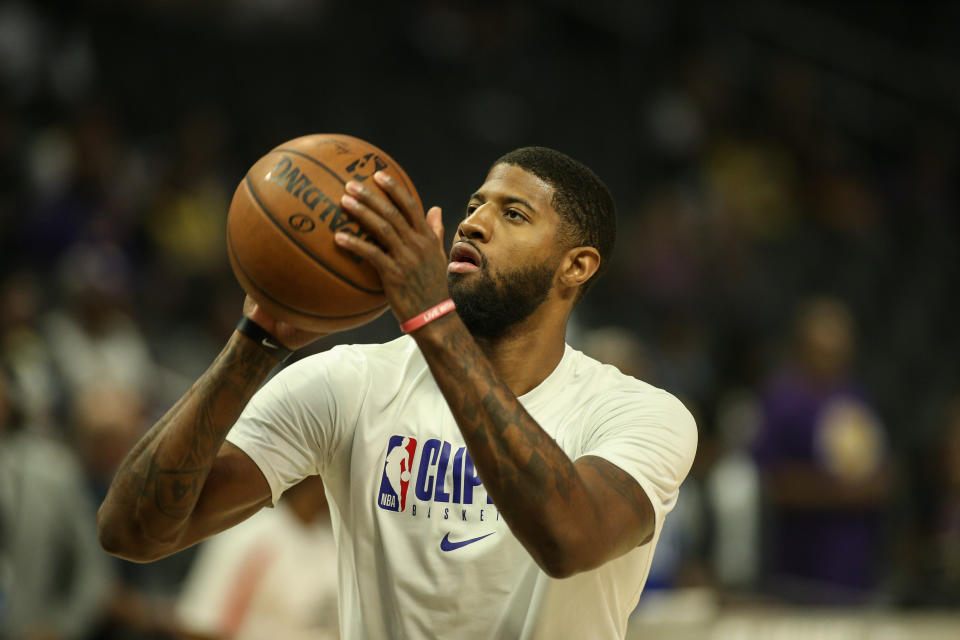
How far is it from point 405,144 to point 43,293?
14.6 feet

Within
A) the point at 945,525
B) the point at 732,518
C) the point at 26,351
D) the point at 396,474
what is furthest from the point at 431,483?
the point at 945,525

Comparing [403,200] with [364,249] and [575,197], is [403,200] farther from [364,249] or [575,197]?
[575,197]

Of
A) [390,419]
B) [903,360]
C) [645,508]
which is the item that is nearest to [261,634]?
[390,419]

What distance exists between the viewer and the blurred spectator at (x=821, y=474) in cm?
743

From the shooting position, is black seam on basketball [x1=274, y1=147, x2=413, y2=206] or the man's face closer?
black seam on basketball [x1=274, y1=147, x2=413, y2=206]

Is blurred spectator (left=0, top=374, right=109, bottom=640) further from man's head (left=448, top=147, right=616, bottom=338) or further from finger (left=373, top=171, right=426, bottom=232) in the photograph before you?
finger (left=373, top=171, right=426, bottom=232)

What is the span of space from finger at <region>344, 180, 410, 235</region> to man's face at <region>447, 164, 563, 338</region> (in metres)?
0.47

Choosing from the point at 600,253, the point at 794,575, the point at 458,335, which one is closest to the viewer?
the point at 458,335

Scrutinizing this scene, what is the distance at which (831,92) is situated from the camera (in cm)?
1315

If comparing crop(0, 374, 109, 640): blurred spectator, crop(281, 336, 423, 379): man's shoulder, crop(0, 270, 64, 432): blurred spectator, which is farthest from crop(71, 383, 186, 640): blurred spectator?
crop(281, 336, 423, 379): man's shoulder

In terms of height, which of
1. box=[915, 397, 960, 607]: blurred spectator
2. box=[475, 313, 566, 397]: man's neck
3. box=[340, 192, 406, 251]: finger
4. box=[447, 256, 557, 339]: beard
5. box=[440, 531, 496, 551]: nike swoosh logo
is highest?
box=[340, 192, 406, 251]: finger

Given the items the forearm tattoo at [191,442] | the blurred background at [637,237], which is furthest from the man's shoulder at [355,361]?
the blurred background at [637,237]

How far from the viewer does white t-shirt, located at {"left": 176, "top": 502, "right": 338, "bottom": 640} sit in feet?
16.8

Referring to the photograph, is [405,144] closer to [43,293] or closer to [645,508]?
[43,293]
